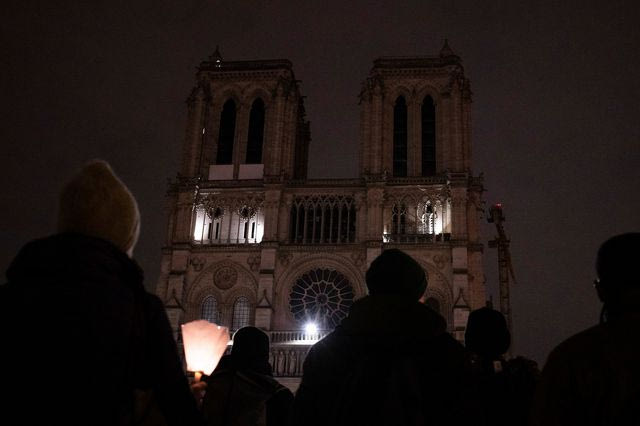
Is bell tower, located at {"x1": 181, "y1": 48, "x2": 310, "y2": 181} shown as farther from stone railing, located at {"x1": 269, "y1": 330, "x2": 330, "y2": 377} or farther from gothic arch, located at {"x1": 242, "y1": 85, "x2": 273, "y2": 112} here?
stone railing, located at {"x1": 269, "y1": 330, "x2": 330, "y2": 377}

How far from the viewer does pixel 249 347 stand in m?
5.45

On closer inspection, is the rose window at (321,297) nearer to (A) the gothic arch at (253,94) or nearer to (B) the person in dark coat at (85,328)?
(A) the gothic arch at (253,94)

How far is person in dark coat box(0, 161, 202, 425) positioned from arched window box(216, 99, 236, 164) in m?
37.0

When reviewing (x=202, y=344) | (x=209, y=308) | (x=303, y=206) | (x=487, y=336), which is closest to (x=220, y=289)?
(x=209, y=308)

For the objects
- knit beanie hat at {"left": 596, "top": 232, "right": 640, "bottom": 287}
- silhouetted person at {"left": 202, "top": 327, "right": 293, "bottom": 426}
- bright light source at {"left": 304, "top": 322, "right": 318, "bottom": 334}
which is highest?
bright light source at {"left": 304, "top": 322, "right": 318, "bottom": 334}

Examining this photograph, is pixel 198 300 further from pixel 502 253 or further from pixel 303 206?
pixel 502 253

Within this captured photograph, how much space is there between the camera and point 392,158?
124 ft

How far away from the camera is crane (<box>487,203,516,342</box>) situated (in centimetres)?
4562

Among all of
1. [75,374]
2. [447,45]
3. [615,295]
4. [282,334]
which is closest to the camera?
[75,374]

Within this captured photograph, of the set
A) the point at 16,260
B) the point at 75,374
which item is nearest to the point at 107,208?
the point at 16,260

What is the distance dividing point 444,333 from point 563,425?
2.49 feet

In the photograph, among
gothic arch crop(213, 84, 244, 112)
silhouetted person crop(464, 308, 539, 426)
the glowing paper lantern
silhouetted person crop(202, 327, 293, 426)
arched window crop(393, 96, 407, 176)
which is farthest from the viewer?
gothic arch crop(213, 84, 244, 112)

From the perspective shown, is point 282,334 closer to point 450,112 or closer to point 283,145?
point 283,145

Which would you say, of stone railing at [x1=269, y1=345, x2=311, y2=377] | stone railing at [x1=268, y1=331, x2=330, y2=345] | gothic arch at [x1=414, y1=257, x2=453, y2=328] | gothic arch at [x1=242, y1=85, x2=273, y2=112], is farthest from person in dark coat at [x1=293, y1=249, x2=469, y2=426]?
gothic arch at [x1=242, y1=85, x2=273, y2=112]
